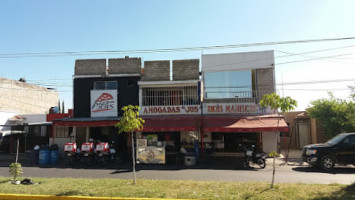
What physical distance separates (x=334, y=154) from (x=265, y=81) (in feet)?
20.6

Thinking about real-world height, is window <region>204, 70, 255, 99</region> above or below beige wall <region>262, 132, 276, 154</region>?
above

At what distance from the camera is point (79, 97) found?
56.5 feet

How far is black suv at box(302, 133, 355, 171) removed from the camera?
11.3m

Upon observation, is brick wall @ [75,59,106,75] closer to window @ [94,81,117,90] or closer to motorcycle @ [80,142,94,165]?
window @ [94,81,117,90]

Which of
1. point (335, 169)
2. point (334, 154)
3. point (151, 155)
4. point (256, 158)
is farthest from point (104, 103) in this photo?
point (335, 169)

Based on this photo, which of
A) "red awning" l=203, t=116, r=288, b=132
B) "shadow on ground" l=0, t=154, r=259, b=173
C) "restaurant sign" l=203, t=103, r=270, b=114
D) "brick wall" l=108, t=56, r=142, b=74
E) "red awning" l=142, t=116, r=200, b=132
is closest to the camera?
"shadow on ground" l=0, t=154, r=259, b=173

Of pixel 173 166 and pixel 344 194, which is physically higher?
pixel 344 194

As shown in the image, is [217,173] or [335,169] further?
[335,169]

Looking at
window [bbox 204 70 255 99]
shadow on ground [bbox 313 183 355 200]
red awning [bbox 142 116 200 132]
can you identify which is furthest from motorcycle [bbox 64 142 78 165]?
shadow on ground [bbox 313 183 355 200]

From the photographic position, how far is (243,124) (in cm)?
1397

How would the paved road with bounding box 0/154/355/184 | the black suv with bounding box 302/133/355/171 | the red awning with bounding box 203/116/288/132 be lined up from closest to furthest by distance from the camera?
the paved road with bounding box 0/154/355/184 → the black suv with bounding box 302/133/355/171 → the red awning with bounding box 203/116/288/132

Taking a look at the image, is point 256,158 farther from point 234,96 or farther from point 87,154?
point 87,154

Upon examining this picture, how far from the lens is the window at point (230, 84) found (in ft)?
53.5

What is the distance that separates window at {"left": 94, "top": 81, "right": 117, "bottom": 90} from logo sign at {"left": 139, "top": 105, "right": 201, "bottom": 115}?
2870 millimetres
